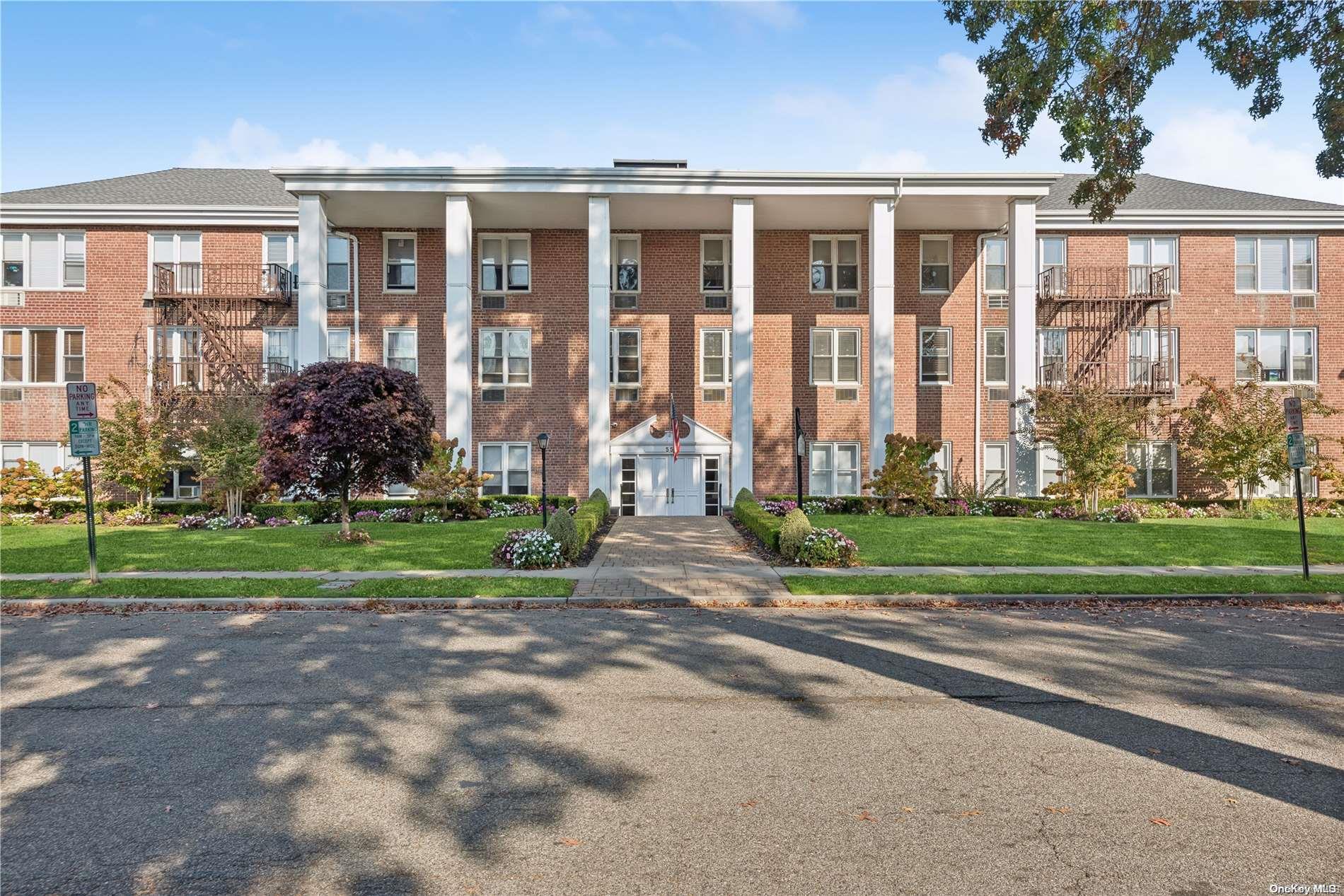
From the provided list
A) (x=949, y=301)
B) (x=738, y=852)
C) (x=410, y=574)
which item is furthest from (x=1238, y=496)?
(x=738, y=852)

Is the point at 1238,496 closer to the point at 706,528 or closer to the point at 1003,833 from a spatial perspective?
the point at 706,528

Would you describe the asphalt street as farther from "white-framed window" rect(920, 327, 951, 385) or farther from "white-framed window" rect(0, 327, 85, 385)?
"white-framed window" rect(0, 327, 85, 385)

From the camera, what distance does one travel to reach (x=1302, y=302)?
26891mm

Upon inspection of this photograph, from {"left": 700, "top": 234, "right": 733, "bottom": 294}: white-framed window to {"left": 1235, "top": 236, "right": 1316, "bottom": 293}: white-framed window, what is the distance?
1758 centimetres

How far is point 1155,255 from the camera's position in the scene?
88.1 ft

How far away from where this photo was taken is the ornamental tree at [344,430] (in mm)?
16125

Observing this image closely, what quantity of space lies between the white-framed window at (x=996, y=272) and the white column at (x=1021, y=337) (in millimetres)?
1928

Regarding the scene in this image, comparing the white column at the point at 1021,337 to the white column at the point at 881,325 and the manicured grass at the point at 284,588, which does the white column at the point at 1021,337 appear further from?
the manicured grass at the point at 284,588

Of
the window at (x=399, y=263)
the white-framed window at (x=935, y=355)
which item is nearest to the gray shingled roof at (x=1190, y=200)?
the white-framed window at (x=935, y=355)

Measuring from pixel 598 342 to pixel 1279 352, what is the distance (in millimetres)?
23388

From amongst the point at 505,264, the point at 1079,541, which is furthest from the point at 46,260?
the point at 1079,541

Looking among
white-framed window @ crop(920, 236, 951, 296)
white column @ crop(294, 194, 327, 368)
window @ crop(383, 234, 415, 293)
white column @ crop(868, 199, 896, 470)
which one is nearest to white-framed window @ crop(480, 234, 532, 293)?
window @ crop(383, 234, 415, 293)

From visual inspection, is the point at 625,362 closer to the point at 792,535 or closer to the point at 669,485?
the point at 669,485

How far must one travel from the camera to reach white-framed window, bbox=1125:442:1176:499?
26.6m
